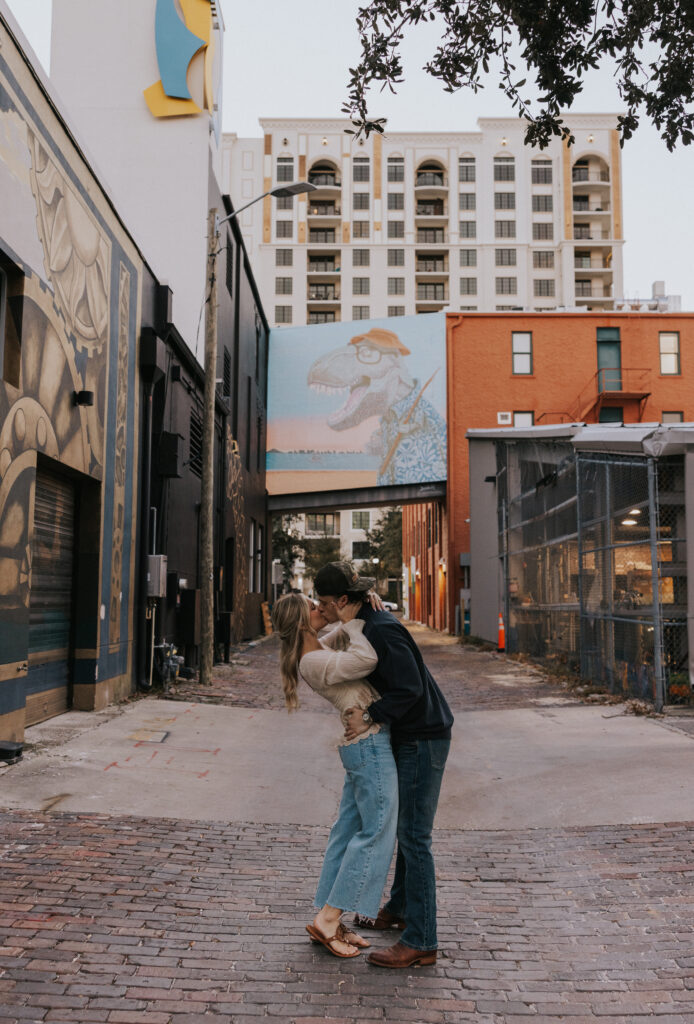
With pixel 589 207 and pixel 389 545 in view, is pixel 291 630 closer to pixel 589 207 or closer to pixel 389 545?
pixel 389 545

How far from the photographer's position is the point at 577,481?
16.4 meters

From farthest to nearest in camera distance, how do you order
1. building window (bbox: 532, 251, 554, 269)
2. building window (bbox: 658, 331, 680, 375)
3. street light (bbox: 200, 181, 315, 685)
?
building window (bbox: 532, 251, 554, 269), building window (bbox: 658, 331, 680, 375), street light (bbox: 200, 181, 315, 685)

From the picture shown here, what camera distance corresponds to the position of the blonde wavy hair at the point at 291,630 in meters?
4.52

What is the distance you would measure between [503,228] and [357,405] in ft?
173

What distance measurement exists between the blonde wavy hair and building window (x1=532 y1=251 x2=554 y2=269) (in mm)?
84484

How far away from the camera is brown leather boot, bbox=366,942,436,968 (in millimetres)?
4297

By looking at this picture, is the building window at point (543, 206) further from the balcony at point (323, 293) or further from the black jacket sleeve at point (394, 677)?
the black jacket sleeve at point (394, 677)

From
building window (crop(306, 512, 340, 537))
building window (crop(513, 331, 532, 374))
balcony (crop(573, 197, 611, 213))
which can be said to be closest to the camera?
building window (crop(513, 331, 532, 374))

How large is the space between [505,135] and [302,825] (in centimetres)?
8623

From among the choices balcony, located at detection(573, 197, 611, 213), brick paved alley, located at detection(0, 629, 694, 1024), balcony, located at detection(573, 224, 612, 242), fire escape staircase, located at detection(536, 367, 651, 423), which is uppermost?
balcony, located at detection(573, 197, 611, 213)

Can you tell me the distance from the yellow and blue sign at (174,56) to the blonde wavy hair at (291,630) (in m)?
22.1

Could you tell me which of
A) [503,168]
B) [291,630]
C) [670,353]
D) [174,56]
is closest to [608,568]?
[291,630]

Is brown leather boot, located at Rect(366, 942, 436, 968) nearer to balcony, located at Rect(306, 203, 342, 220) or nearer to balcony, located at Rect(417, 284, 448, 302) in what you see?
balcony, located at Rect(417, 284, 448, 302)

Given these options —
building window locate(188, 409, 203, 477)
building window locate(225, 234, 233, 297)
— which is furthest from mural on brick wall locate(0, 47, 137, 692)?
building window locate(225, 234, 233, 297)
